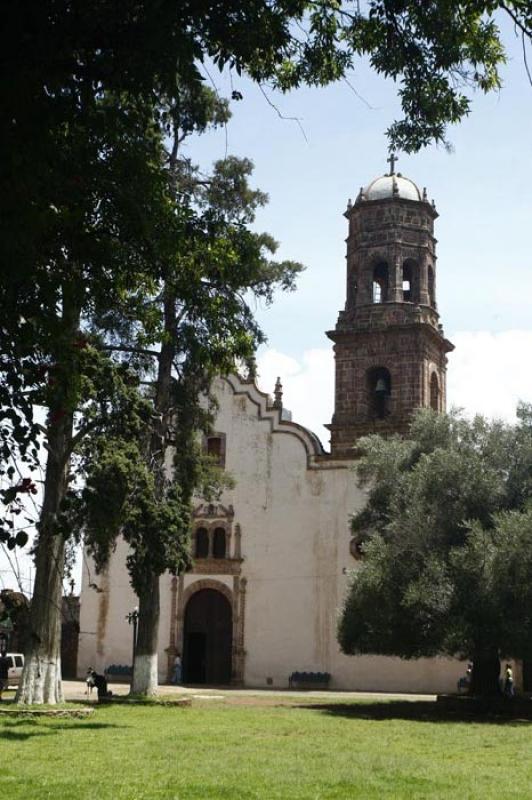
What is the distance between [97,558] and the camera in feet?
70.6

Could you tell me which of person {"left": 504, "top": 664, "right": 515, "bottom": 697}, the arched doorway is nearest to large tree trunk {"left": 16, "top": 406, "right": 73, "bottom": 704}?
person {"left": 504, "top": 664, "right": 515, "bottom": 697}

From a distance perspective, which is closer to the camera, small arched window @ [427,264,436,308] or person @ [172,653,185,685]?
person @ [172,653,185,685]

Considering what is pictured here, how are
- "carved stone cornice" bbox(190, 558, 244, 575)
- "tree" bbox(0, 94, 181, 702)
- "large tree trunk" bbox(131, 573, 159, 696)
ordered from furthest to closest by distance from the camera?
"carved stone cornice" bbox(190, 558, 244, 575)
"large tree trunk" bbox(131, 573, 159, 696)
"tree" bbox(0, 94, 181, 702)

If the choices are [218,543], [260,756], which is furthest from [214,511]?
[260,756]

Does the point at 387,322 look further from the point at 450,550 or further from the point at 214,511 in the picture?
the point at 450,550

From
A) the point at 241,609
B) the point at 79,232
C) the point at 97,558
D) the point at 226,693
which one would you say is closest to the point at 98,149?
the point at 79,232

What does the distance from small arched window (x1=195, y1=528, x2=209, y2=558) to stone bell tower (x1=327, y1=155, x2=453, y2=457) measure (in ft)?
17.6

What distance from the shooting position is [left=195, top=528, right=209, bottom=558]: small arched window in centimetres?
3706

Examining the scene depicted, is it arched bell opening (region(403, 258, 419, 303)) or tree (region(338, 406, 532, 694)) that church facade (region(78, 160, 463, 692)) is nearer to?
arched bell opening (region(403, 258, 419, 303))

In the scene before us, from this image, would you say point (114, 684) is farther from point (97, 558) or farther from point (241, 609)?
point (97, 558)

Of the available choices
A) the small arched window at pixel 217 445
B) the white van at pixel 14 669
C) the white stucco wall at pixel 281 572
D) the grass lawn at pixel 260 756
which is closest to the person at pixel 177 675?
the white stucco wall at pixel 281 572

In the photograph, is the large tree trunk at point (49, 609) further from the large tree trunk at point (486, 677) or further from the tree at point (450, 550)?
the large tree trunk at point (486, 677)

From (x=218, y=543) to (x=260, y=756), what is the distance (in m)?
23.4

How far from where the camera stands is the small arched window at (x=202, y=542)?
37062 millimetres
